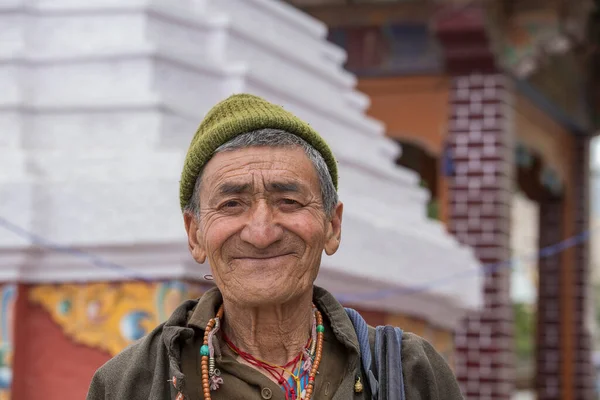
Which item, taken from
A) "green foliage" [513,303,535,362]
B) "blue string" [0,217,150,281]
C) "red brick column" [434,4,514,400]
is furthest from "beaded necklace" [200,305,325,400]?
"green foliage" [513,303,535,362]

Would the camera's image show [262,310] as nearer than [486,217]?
Yes

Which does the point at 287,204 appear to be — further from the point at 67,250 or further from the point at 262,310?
the point at 67,250

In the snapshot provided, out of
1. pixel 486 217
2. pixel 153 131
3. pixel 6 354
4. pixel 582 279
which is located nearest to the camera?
pixel 6 354

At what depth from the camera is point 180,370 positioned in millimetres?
1924

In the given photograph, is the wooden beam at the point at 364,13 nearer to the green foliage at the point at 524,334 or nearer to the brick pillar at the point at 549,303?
the brick pillar at the point at 549,303

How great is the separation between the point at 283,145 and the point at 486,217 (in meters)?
7.12

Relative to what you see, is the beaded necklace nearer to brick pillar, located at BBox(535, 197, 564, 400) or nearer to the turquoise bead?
the turquoise bead

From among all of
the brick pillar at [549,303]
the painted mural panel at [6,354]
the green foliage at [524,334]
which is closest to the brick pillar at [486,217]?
the brick pillar at [549,303]

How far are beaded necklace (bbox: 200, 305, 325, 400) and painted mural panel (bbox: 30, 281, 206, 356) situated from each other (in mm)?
1434

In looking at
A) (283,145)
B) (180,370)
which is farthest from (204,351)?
(283,145)

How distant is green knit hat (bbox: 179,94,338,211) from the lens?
6.47 feet

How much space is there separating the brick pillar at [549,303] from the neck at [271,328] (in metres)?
10.6

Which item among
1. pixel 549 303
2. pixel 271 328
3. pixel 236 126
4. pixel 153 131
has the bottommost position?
pixel 271 328

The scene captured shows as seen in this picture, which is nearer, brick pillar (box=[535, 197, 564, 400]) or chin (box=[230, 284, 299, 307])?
chin (box=[230, 284, 299, 307])
